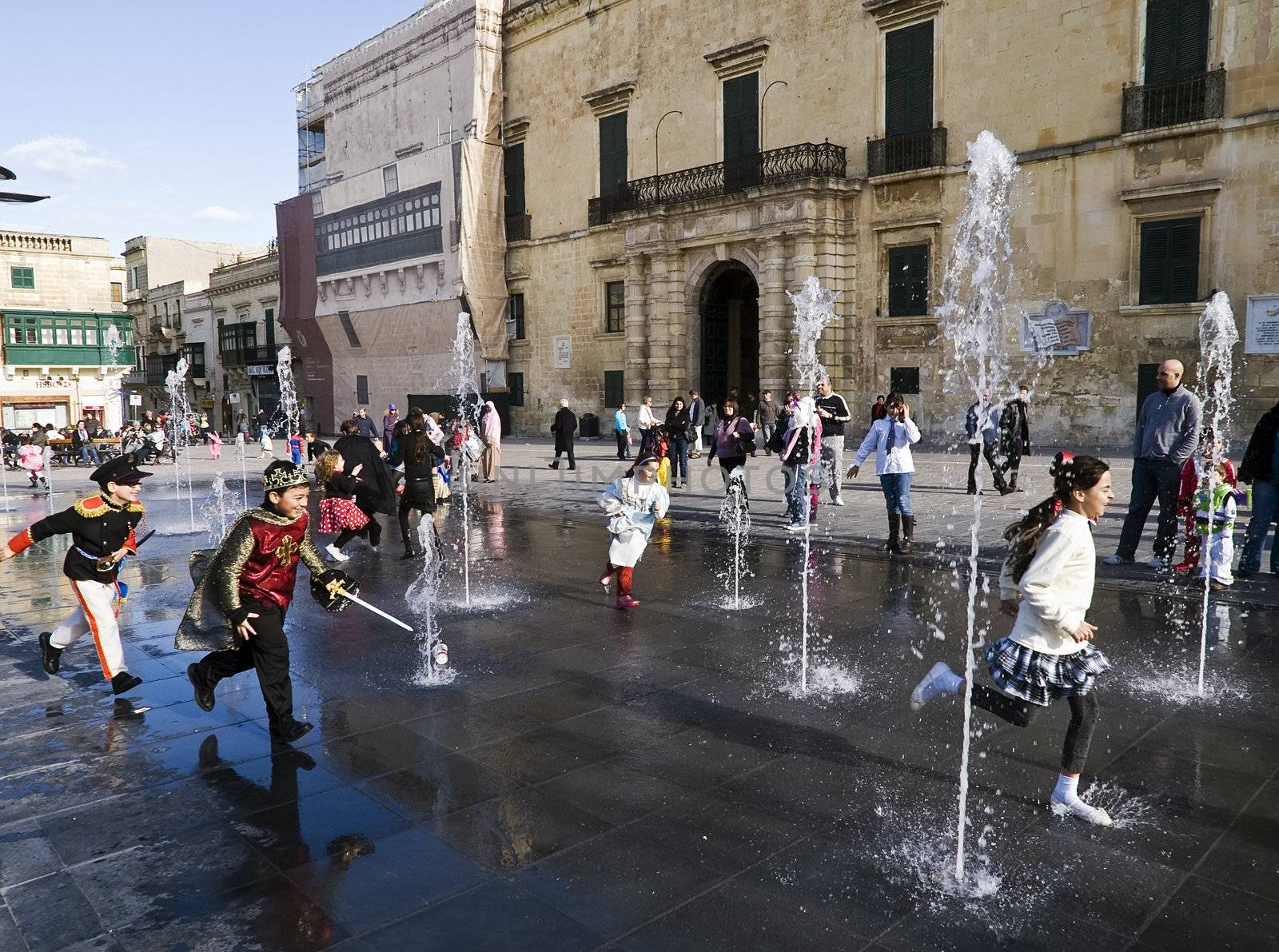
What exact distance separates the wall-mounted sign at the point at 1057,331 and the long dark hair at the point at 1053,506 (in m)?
16.8

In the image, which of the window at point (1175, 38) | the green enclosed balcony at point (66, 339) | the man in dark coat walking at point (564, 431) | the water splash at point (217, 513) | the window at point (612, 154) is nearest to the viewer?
the water splash at point (217, 513)

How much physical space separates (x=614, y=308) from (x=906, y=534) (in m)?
19.8

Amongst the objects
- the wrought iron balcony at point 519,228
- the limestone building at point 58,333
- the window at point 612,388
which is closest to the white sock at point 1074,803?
the window at point 612,388

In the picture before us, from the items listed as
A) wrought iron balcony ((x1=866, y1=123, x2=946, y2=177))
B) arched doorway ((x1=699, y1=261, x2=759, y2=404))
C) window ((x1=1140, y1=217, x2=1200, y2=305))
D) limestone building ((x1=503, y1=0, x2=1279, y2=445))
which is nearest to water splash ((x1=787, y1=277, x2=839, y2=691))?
limestone building ((x1=503, y1=0, x2=1279, y2=445))

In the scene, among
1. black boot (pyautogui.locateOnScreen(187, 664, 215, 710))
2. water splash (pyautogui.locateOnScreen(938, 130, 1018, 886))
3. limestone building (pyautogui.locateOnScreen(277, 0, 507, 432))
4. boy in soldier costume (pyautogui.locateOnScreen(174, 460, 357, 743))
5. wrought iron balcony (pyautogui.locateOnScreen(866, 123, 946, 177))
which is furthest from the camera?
limestone building (pyautogui.locateOnScreen(277, 0, 507, 432))

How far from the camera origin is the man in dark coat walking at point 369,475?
991 centimetres

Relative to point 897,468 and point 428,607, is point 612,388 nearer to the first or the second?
point 897,468

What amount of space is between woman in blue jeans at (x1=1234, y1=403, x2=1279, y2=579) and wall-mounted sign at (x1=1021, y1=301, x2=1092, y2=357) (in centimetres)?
1167

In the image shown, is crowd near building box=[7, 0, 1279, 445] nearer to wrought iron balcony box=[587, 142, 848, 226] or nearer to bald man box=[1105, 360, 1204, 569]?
wrought iron balcony box=[587, 142, 848, 226]

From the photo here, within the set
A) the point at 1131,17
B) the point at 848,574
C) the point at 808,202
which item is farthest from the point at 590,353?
the point at 848,574

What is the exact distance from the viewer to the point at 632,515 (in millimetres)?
7418

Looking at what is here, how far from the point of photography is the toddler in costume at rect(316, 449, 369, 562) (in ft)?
31.2

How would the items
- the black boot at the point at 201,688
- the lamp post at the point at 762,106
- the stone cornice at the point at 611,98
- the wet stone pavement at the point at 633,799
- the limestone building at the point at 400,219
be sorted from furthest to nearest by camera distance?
the limestone building at the point at 400,219 → the stone cornice at the point at 611,98 → the lamp post at the point at 762,106 → the black boot at the point at 201,688 → the wet stone pavement at the point at 633,799

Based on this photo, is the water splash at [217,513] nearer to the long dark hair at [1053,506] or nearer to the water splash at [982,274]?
the long dark hair at [1053,506]
